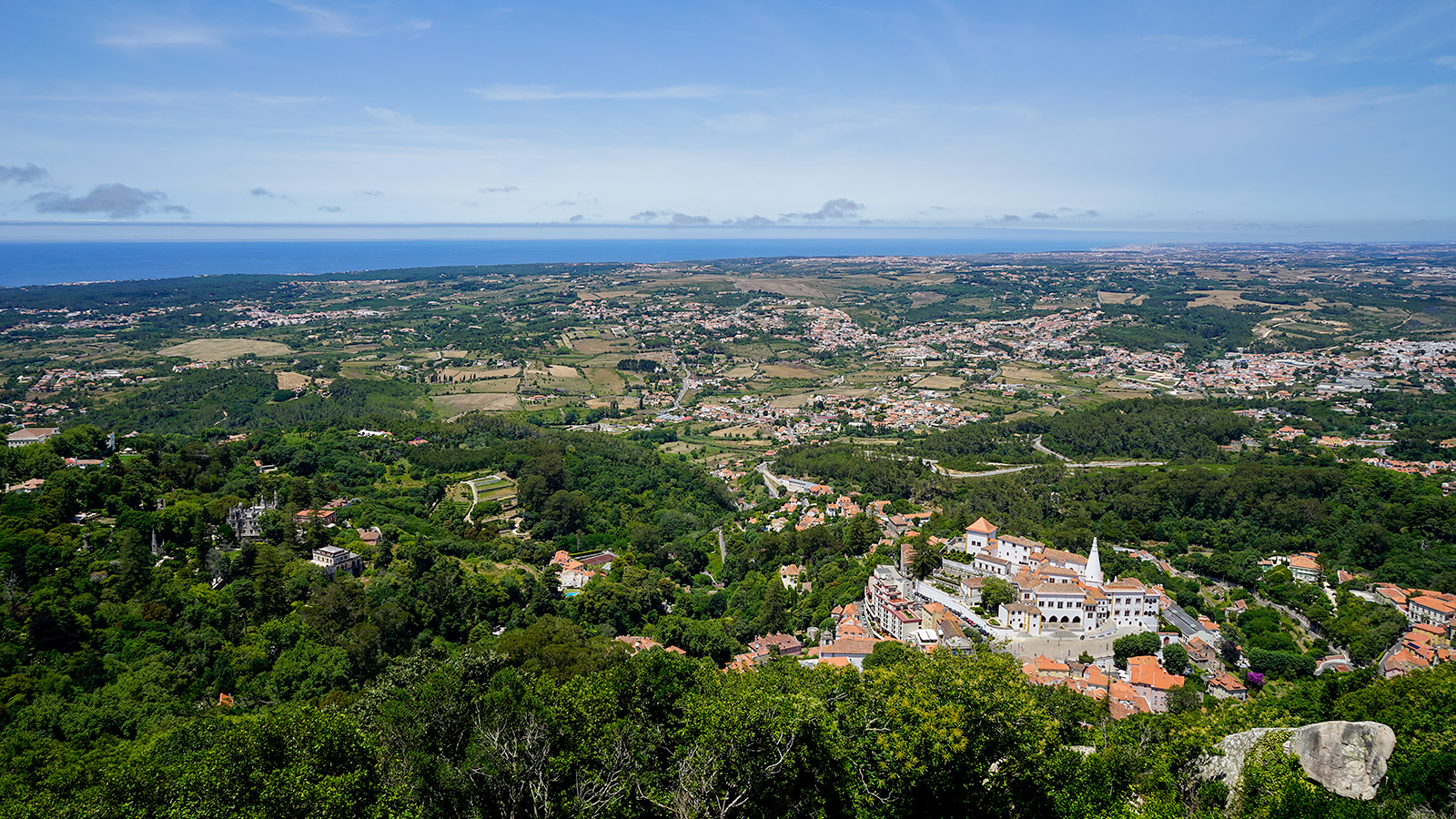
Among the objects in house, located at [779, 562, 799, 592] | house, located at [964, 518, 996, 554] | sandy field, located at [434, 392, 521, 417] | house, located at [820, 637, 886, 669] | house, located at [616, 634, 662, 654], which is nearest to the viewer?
house, located at [820, 637, 886, 669]

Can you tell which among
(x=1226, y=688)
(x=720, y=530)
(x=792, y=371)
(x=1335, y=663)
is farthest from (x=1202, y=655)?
(x=792, y=371)

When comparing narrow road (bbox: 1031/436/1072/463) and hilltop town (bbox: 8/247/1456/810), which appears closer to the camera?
hilltop town (bbox: 8/247/1456/810)

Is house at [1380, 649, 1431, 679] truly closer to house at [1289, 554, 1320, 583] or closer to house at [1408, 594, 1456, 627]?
house at [1408, 594, 1456, 627]

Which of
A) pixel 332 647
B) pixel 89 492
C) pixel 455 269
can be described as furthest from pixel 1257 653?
pixel 455 269

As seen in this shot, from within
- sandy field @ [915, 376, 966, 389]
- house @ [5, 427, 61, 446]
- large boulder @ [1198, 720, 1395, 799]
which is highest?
house @ [5, 427, 61, 446]

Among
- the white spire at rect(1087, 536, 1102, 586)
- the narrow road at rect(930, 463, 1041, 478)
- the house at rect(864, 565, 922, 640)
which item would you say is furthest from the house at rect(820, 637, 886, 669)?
the narrow road at rect(930, 463, 1041, 478)

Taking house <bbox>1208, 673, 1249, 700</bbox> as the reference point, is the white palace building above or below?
above

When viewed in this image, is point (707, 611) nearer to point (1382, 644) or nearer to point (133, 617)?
point (133, 617)

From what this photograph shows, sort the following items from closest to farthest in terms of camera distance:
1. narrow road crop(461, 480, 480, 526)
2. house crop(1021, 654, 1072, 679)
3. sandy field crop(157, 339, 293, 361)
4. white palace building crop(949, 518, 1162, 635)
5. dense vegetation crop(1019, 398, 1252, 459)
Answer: house crop(1021, 654, 1072, 679), white palace building crop(949, 518, 1162, 635), narrow road crop(461, 480, 480, 526), dense vegetation crop(1019, 398, 1252, 459), sandy field crop(157, 339, 293, 361)
